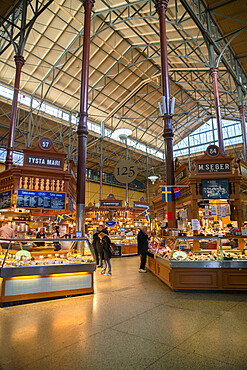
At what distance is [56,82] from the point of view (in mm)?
18781

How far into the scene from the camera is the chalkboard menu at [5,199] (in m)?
7.92

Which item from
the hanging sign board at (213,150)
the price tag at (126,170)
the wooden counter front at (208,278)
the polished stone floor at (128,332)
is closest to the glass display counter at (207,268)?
the wooden counter front at (208,278)

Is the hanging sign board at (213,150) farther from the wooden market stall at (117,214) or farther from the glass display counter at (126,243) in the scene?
the wooden market stall at (117,214)

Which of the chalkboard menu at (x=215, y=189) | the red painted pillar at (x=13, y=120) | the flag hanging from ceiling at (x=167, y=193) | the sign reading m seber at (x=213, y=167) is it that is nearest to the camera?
the chalkboard menu at (x=215, y=189)

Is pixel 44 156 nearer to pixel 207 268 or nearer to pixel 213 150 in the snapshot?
pixel 213 150

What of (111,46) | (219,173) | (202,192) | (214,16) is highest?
(111,46)

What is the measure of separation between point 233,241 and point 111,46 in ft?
53.7

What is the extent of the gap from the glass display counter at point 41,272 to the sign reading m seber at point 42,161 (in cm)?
278

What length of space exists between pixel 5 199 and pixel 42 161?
181cm

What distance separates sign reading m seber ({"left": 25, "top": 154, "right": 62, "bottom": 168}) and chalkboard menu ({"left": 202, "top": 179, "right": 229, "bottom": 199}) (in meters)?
4.57

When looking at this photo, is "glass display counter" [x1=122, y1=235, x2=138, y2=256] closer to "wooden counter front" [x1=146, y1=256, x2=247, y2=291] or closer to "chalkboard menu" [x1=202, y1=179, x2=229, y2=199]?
"chalkboard menu" [x1=202, y1=179, x2=229, y2=199]

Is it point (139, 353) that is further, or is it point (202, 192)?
point (202, 192)

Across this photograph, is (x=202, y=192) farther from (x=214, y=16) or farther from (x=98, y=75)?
(x=98, y=75)

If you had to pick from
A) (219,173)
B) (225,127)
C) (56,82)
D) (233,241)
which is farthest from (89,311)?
(225,127)
